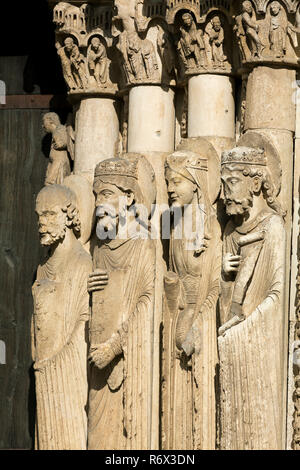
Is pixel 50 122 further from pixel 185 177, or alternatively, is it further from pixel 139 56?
pixel 185 177

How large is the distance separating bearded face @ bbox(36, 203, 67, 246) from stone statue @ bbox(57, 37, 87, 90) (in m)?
1.00

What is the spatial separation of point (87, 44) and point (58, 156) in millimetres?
810

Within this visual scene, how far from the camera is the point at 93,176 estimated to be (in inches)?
476

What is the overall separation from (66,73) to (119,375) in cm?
220

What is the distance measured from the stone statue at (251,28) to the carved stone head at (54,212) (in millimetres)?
1625

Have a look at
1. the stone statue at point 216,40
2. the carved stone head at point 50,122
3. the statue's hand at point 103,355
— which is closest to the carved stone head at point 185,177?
the stone statue at point 216,40

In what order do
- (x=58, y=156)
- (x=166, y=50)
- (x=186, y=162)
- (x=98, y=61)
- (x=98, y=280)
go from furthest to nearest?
1. (x=58, y=156)
2. (x=98, y=61)
3. (x=166, y=50)
4. (x=98, y=280)
5. (x=186, y=162)

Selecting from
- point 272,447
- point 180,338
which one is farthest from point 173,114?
point 272,447

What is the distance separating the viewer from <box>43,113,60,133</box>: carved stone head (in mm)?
12664

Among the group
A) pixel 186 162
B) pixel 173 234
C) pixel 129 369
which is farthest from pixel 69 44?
pixel 129 369

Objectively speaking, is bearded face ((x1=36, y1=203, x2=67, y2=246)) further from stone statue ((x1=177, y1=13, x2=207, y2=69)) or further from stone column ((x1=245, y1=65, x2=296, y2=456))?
stone column ((x1=245, y1=65, x2=296, y2=456))

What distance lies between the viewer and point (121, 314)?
11352 mm

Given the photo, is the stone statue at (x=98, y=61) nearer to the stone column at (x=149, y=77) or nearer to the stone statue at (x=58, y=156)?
the stone column at (x=149, y=77)

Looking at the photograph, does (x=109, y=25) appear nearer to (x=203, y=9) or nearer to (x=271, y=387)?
(x=203, y=9)
